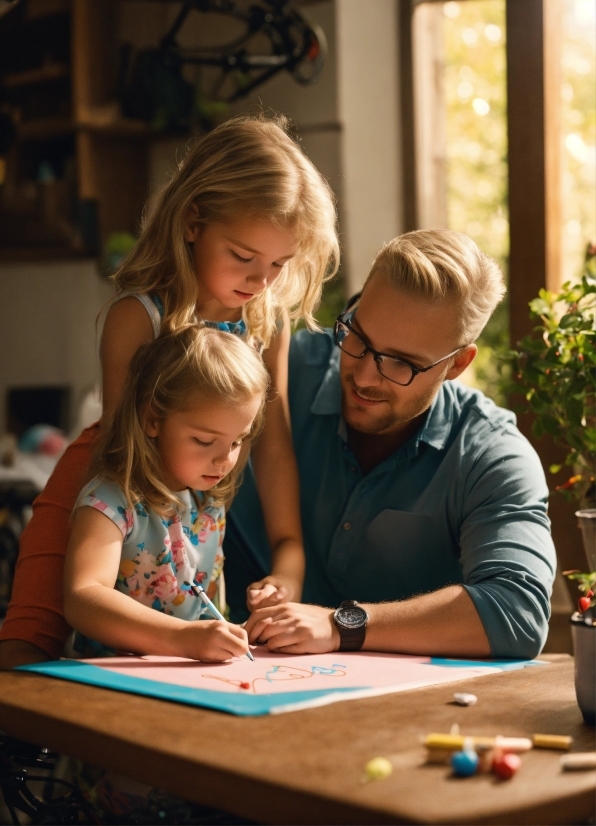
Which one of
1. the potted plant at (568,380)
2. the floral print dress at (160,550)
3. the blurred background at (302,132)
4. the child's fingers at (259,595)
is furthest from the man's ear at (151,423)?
the blurred background at (302,132)

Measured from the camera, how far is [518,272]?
7.75 ft

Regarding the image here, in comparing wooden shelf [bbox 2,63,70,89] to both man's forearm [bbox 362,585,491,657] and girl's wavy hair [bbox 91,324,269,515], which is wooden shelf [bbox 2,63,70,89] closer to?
girl's wavy hair [bbox 91,324,269,515]

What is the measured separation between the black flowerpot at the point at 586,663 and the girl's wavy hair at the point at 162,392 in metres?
0.61

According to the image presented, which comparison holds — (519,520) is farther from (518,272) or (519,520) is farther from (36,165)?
(36,165)

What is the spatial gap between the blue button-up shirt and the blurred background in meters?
0.54

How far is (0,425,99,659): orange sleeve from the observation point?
154 centimetres

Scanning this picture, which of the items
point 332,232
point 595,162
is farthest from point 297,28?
point 332,232

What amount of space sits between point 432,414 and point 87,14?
10.3 feet

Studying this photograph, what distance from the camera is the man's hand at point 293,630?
1454 mm

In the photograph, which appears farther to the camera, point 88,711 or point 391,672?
point 391,672

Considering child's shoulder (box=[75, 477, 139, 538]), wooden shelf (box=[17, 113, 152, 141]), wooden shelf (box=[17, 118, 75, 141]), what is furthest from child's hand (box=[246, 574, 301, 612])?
wooden shelf (box=[17, 118, 75, 141])

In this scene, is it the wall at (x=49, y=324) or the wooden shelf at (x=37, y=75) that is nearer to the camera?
the wooden shelf at (x=37, y=75)

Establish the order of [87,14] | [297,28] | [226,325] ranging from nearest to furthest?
1. [226,325]
2. [297,28]
3. [87,14]

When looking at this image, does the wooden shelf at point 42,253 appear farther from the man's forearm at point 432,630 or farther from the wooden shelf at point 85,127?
the man's forearm at point 432,630
